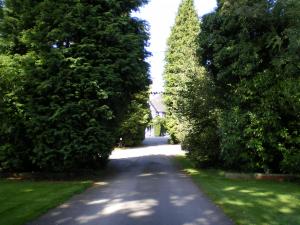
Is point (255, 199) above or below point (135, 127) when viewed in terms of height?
below

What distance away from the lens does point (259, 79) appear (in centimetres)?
1870

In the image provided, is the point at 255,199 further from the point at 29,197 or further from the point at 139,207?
the point at 29,197

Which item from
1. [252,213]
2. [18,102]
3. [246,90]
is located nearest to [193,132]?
[246,90]

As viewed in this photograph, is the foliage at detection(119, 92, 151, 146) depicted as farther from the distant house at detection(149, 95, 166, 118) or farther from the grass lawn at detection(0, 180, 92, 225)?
the distant house at detection(149, 95, 166, 118)

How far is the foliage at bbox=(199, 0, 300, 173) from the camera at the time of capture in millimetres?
17844

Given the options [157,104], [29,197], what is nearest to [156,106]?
[157,104]

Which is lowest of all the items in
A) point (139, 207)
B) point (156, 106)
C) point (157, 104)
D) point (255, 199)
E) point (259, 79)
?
point (139, 207)

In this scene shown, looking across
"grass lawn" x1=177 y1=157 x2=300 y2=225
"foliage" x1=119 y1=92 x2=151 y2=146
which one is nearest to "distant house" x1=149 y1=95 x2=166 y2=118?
"foliage" x1=119 y1=92 x2=151 y2=146

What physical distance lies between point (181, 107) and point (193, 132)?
1.52 m

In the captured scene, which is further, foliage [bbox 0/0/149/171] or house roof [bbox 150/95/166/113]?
house roof [bbox 150/95/166/113]

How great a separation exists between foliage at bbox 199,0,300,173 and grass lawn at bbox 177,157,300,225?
143 centimetres

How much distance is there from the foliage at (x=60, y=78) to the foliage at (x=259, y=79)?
4209 mm

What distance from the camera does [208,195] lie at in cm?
1397

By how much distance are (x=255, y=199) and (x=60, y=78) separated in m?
9.79
